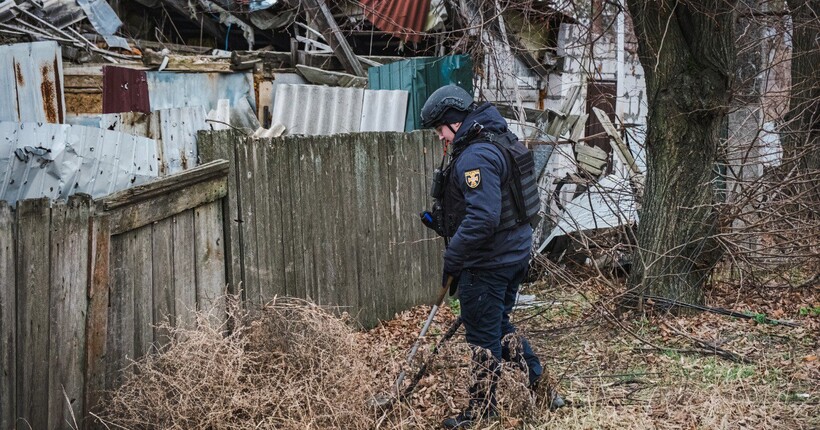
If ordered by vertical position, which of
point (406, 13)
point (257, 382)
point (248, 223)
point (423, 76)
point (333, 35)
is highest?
point (406, 13)

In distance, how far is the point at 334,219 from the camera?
7230mm

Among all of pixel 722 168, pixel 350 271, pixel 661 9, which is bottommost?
pixel 350 271

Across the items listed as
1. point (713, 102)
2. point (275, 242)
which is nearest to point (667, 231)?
point (713, 102)

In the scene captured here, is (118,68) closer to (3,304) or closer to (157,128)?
(157,128)

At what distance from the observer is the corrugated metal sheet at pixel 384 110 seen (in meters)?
9.97

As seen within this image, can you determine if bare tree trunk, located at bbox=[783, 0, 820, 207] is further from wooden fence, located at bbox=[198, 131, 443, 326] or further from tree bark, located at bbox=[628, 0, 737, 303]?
wooden fence, located at bbox=[198, 131, 443, 326]

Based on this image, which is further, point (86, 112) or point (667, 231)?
point (86, 112)

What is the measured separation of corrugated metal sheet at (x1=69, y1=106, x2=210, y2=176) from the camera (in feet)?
20.5

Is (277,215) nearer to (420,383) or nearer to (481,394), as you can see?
(420,383)

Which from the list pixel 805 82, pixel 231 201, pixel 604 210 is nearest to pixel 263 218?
pixel 231 201

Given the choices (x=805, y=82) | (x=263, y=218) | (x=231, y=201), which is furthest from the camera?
(x=805, y=82)

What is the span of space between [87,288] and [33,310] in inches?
14.4

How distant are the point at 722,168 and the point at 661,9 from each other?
11.6 feet

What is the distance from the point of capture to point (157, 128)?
22.0ft
